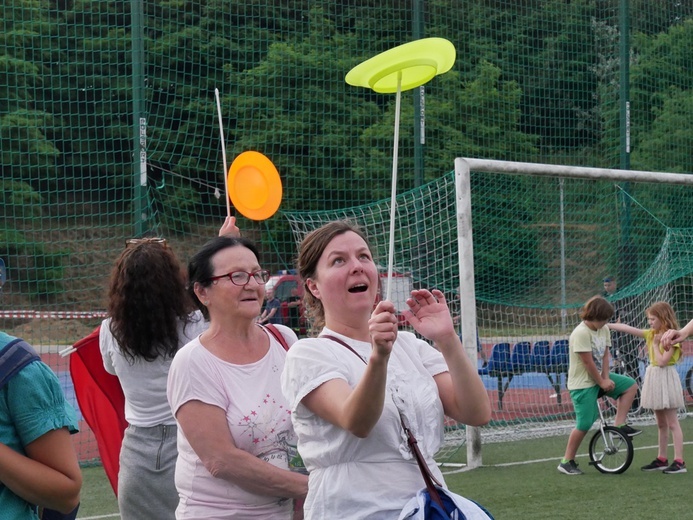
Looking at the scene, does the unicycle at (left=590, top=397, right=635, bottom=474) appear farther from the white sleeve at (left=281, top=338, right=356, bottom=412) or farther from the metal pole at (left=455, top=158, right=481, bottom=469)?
the white sleeve at (left=281, top=338, right=356, bottom=412)

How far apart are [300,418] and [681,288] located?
39.3 ft

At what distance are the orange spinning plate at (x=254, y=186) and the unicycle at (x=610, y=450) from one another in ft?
14.3

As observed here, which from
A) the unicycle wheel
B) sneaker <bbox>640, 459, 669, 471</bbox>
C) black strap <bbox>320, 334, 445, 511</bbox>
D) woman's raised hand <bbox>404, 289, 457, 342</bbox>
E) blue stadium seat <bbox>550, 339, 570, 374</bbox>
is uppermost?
woman's raised hand <bbox>404, 289, 457, 342</bbox>

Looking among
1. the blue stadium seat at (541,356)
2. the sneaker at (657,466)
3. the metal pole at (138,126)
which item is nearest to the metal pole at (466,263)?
the sneaker at (657,466)

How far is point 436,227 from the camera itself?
10.4m

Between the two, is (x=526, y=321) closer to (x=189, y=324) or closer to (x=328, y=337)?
(x=189, y=324)

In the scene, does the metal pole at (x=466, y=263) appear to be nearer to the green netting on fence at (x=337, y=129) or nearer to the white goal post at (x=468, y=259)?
the white goal post at (x=468, y=259)

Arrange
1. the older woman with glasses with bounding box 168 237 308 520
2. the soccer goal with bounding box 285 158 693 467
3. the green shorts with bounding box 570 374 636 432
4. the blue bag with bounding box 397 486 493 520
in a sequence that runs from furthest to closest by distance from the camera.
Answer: the soccer goal with bounding box 285 158 693 467
the green shorts with bounding box 570 374 636 432
the older woman with glasses with bounding box 168 237 308 520
the blue bag with bounding box 397 486 493 520

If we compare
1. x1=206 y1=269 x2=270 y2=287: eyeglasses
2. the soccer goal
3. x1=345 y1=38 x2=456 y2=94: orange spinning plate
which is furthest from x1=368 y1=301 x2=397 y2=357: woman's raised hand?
the soccer goal

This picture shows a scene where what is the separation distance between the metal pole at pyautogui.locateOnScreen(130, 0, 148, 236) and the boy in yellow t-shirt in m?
4.12

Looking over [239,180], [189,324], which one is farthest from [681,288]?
[189,324]

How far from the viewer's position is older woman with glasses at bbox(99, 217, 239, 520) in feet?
12.4

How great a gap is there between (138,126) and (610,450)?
5257mm

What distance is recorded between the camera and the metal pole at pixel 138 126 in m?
9.17
